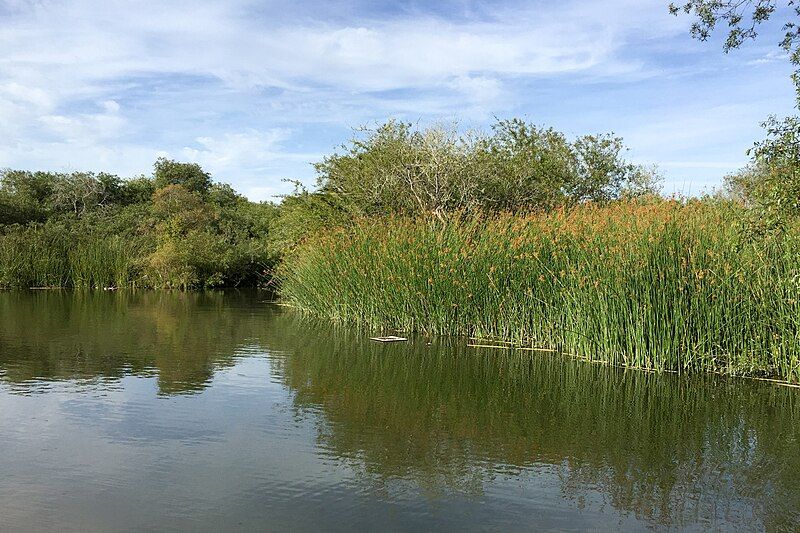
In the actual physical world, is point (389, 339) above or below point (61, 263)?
below

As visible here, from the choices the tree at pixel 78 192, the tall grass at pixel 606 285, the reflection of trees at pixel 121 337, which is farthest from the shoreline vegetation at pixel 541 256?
the tree at pixel 78 192

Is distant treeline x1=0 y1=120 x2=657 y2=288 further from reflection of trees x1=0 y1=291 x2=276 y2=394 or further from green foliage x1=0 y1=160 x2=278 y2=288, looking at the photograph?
reflection of trees x1=0 y1=291 x2=276 y2=394

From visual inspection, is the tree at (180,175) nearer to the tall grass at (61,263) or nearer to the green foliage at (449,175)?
the tall grass at (61,263)

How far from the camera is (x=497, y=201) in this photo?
761 inches

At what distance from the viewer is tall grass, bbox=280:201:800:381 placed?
7.80 m

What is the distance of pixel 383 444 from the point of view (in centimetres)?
538

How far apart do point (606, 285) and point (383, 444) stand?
14.2ft

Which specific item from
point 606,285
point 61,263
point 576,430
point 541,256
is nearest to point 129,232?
point 61,263

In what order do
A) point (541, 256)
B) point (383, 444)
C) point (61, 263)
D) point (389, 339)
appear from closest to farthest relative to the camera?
point (383, 444) < point (541, 256) < point (389, 339) < point (61, 263)

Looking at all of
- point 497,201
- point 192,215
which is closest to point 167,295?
point 192,215

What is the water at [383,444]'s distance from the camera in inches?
160

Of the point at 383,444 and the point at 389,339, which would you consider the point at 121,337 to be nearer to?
the point at 389,339

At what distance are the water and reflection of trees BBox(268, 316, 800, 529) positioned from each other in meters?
0.02

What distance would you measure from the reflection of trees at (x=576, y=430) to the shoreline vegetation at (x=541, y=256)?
0.58 meters
